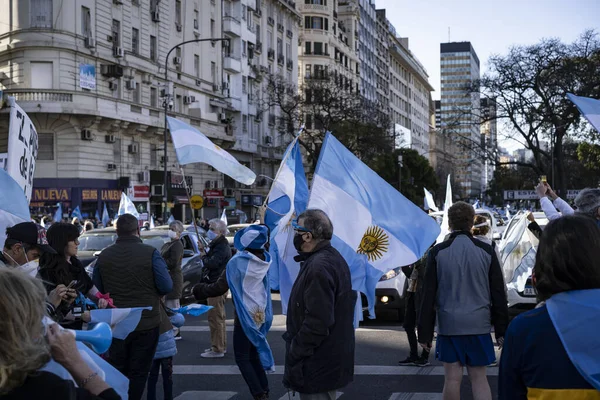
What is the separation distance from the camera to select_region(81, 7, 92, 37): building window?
123 feet

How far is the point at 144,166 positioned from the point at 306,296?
39.3 m

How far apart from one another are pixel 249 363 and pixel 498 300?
8.06ft

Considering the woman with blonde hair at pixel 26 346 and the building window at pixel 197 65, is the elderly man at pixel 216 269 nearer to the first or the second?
the woman with blonde hair at pixel 26 346

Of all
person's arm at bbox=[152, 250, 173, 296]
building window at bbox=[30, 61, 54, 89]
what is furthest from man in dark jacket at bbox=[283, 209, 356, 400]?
building window at bbox=[30, 61, 54, 89]

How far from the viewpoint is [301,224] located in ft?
17.2

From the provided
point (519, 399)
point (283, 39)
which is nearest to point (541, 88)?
point (283, 39)

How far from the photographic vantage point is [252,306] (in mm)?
7445

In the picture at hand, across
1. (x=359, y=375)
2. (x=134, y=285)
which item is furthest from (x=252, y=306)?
(x=359, y=375)

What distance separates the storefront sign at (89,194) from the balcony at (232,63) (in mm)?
18224

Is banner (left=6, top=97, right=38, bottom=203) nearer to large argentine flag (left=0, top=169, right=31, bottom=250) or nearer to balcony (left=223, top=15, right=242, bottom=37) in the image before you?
large argentine flag (left=0, top=169, right=31, bottom=250)

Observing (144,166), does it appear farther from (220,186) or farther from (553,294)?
(553,294)

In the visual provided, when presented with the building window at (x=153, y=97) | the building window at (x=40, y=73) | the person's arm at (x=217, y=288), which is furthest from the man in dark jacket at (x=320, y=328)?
the building window at (x=153, y=97)

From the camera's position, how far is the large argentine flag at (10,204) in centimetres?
609

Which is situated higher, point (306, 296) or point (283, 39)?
point (283, 39)
